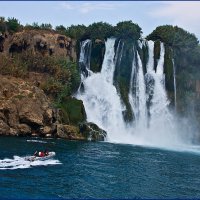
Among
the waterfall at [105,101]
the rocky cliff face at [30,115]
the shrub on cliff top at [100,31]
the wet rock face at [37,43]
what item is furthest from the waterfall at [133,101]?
the rocky cliff face at [30,115]

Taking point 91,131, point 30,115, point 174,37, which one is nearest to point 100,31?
point 174,37

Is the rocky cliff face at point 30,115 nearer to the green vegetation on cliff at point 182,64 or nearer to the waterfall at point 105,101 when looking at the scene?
the waterfall at point 105,101

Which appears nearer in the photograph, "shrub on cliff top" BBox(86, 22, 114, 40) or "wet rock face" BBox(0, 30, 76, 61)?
"wet rock face" BBox(0, 30, 76, 61)

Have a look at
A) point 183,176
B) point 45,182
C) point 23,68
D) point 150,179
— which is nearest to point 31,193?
point 45,182

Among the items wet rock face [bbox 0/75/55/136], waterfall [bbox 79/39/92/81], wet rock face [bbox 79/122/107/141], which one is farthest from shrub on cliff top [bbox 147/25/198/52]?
wet rock face [bbox 0/75/55/136]

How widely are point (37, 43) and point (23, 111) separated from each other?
93.0ft

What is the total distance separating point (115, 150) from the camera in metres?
80.9

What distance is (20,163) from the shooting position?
59.6 meters

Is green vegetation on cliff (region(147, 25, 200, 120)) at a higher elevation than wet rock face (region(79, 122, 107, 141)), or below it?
Result: higher

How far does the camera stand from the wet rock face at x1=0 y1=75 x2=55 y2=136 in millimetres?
88625

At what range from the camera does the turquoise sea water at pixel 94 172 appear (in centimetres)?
4875

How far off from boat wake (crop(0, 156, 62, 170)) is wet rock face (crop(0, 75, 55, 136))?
2495cm

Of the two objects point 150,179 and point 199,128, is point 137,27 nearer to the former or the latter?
point 199,128

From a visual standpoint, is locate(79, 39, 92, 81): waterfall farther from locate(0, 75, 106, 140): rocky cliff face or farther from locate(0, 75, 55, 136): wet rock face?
locate(0, 75, 55, 136): wet rock face
